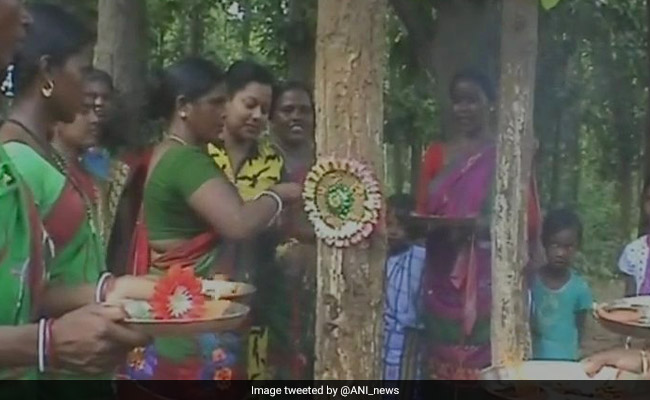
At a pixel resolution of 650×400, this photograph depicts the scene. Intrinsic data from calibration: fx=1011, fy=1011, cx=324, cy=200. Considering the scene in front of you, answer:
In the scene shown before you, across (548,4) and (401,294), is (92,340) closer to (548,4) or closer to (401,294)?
(401,294)

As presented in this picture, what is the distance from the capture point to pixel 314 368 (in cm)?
196

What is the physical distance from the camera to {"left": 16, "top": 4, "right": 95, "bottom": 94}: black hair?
1750 millimetres

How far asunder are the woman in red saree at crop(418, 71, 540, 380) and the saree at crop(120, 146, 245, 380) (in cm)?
43

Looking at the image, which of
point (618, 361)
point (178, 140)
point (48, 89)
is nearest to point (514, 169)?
point (618, 361)

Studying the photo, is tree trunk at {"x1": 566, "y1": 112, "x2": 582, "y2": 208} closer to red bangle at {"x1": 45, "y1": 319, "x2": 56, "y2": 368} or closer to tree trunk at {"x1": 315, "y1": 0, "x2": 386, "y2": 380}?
tree trunk at {"x1": 315, "y1": 0, "x2": 386, "y2": 380}

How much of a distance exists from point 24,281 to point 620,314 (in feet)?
3.67

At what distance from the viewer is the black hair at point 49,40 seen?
5.74 feet

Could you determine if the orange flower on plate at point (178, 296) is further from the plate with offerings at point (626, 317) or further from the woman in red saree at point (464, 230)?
the plate with offerings at point (626, 317)

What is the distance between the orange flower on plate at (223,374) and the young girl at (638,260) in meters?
0.79

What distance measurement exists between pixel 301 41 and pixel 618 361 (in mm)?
Answer: 871

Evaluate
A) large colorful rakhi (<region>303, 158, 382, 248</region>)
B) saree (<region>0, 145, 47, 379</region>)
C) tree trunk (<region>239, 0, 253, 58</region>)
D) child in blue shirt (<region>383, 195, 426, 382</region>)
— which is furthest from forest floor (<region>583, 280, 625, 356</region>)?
saree (<region>0, 145, 47, 379</region>)

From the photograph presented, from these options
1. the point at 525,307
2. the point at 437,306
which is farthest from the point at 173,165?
the point at 525,307

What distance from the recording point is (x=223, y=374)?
1994mm

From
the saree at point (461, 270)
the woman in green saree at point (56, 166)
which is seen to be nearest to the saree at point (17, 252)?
the woman in green saree at point (56, 166)
